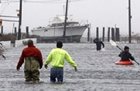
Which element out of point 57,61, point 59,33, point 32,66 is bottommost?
point 32,66

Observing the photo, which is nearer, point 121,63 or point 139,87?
point 139,87

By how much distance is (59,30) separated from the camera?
101125 mm

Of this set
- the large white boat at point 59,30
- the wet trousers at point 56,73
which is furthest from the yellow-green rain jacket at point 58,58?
the large white boat at point 59,30

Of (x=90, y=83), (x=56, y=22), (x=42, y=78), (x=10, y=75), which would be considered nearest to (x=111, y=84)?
(x=90, y=83)

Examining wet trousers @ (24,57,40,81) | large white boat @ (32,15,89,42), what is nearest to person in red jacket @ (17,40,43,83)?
wet trousers @ (24,57,40,81)

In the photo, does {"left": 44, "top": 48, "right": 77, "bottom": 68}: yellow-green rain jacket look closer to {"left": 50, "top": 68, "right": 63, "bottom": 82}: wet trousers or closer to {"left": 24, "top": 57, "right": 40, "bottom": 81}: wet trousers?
{"left": 50, "top": 68, "right": 63, "bottom": 82}: wet trousers

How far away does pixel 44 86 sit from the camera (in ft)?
52.1

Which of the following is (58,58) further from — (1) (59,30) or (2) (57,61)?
(1) (59,30)

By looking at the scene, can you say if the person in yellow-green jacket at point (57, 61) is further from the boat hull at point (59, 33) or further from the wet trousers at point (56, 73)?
the boat hull at point (59, 33)

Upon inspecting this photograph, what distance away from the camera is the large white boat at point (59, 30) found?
9690 cm

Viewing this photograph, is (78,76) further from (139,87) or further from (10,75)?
(139,87)

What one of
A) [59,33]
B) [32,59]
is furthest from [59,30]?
[32,59]

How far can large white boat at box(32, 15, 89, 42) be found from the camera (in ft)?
318

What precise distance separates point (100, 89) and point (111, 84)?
154cm
